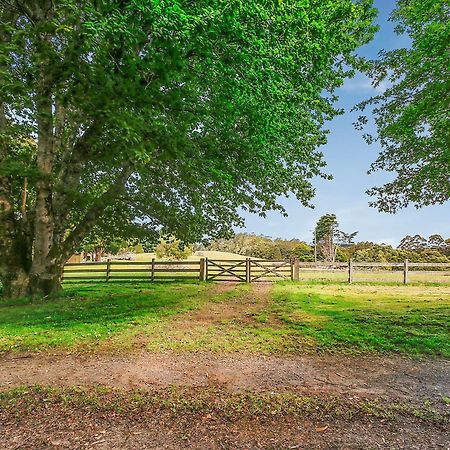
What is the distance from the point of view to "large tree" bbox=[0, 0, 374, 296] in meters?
5.60

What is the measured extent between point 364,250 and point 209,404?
4820 cm

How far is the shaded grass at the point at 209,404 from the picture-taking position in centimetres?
345

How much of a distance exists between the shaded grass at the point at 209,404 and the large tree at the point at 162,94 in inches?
161

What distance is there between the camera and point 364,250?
4669 centimetres

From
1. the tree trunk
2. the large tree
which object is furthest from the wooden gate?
the tree trunk

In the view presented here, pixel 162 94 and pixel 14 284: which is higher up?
pixel 162 94

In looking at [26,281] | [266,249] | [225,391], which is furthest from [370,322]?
[266,249]

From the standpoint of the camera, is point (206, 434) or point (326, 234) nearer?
point (206, 434)

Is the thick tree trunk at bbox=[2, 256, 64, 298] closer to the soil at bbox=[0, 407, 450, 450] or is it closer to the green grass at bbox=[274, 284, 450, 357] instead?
the green grass at bbox=[274, 284, 450, 357]

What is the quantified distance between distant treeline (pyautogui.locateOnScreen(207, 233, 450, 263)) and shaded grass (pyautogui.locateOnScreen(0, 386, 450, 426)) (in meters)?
21.2

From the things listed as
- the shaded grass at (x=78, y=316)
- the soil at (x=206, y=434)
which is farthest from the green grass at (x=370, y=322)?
the shaded grass at (x=78, y=316)

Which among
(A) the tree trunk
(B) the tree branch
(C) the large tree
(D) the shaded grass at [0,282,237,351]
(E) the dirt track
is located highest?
(C) the large tree

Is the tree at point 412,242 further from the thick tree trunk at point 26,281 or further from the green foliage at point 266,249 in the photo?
the thick tree trunk at point 26,281

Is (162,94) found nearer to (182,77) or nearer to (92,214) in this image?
(182,77)
